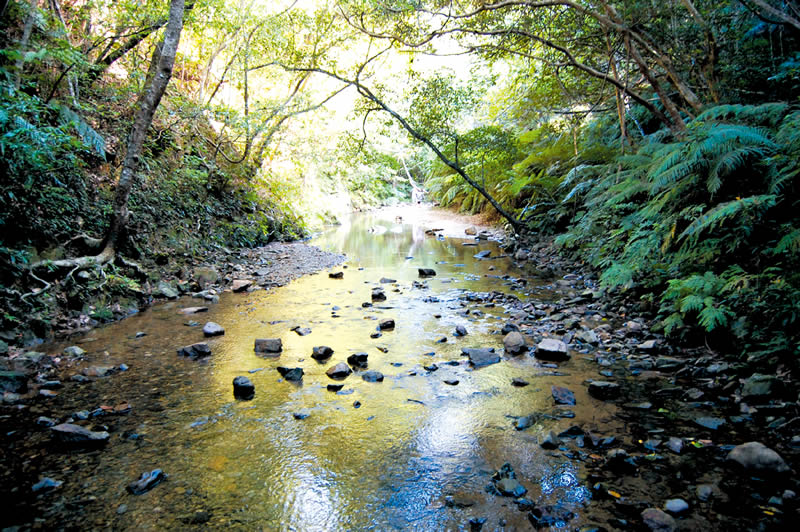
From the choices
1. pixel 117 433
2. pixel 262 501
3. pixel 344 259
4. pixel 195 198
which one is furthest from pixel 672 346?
pixel 195 198

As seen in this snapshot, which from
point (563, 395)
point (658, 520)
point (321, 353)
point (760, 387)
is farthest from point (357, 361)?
point (760, 387)

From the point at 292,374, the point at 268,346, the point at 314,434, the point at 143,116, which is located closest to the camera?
the point at 314,434

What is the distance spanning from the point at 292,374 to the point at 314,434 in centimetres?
101

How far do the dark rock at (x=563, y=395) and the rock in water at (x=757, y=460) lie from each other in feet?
3.47

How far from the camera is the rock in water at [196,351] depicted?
14.1 ft

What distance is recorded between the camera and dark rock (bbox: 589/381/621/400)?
10.7 feet

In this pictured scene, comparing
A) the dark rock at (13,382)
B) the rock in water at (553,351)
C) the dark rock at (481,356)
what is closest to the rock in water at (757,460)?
the rock in water at (553,351)

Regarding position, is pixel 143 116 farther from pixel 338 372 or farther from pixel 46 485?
pixel 46 485

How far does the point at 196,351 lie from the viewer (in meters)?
4.33

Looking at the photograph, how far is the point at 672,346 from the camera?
4082 mm

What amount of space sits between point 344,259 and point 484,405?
26.2 feet

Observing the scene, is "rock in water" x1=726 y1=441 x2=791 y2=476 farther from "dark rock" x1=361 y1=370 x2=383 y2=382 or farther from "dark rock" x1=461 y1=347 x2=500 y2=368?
"dark rock" x1=361 y1=370 x2=383 y2=382

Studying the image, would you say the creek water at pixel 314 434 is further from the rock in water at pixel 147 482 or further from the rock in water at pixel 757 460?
the rock in water at pixel 757 460

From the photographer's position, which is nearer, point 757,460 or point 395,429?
point 757,460
